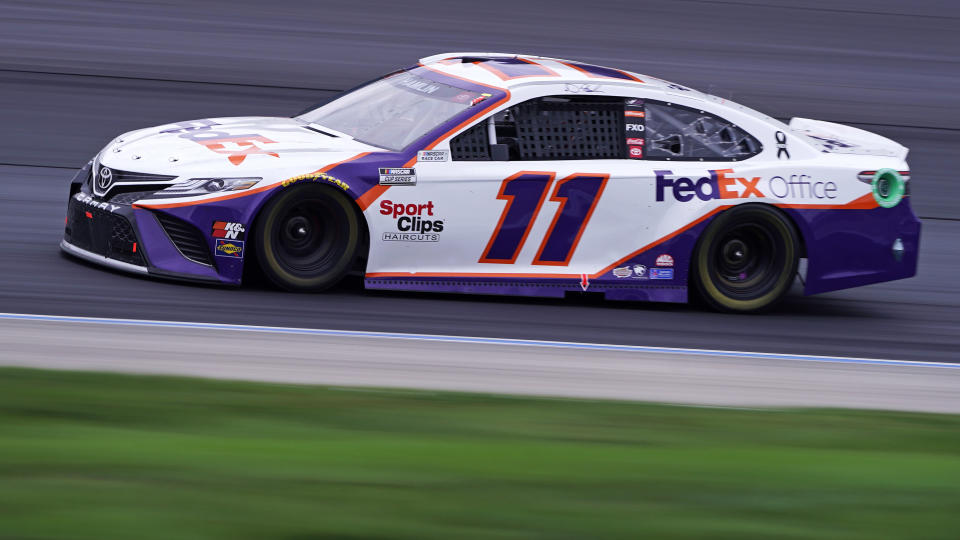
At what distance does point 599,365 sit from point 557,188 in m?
1.54

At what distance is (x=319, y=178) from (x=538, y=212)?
132 cm

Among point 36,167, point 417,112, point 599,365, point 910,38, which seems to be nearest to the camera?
point 599,365

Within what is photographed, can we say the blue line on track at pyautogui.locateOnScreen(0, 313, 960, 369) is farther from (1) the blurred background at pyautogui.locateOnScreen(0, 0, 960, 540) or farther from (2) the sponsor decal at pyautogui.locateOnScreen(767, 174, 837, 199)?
(2) the sponsor decal at pyautogui.locateOnScreen(767, 174, 837, 199)

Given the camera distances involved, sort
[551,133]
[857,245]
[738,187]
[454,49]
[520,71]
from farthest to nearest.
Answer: [454,49]
[857,245]
[520,71]
[738,187]
[551,133]

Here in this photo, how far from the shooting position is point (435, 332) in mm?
7324

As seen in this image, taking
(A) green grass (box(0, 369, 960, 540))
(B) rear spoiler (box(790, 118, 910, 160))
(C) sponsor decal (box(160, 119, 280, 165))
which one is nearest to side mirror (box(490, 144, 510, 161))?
(C) sponsor decal (box(160, 119, 280, 165))

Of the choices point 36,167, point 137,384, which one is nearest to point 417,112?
point 137,384

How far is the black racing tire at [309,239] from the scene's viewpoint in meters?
7.60

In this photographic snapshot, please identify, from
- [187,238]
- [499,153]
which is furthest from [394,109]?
[187,238]

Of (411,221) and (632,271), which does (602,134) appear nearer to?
(632,271)

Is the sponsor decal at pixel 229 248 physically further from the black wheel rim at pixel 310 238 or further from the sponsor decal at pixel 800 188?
the sponsor decal at pixel 800 188

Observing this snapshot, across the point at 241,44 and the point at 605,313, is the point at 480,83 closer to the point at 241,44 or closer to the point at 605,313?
the point at 605,313

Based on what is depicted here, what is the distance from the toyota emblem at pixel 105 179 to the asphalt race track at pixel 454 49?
Result: 54cm

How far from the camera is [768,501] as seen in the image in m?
4.21
